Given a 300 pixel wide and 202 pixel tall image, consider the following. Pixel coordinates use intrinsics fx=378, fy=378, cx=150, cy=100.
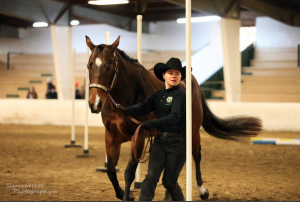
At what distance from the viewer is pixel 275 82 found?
14.3 meters

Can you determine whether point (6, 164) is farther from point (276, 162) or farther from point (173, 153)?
point (276, 162)

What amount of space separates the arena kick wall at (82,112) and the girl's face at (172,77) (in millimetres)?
9200

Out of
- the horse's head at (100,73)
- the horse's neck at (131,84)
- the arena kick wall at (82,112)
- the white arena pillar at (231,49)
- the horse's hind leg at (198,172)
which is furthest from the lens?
the white arena pillar at (231,49)

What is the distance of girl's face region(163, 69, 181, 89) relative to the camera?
2.86 m

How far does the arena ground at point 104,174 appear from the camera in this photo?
4.02 m

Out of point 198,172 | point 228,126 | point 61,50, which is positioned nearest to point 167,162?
point 198,172

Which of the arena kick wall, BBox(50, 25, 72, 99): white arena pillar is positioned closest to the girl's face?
the arena kick wall

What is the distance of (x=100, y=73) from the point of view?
3.10m

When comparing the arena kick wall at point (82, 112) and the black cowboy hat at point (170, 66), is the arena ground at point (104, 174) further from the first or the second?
the arena kick wall at point (82, 112)

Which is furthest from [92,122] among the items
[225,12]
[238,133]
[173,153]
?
[173,153]

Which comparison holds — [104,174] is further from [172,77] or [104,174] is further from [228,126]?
[172,77]

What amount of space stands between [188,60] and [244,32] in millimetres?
19213

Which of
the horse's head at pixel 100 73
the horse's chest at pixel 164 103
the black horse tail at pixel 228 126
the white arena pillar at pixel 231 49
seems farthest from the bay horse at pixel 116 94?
the white arena pillar at pixel 231 49

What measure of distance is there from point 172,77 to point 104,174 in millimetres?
2789
